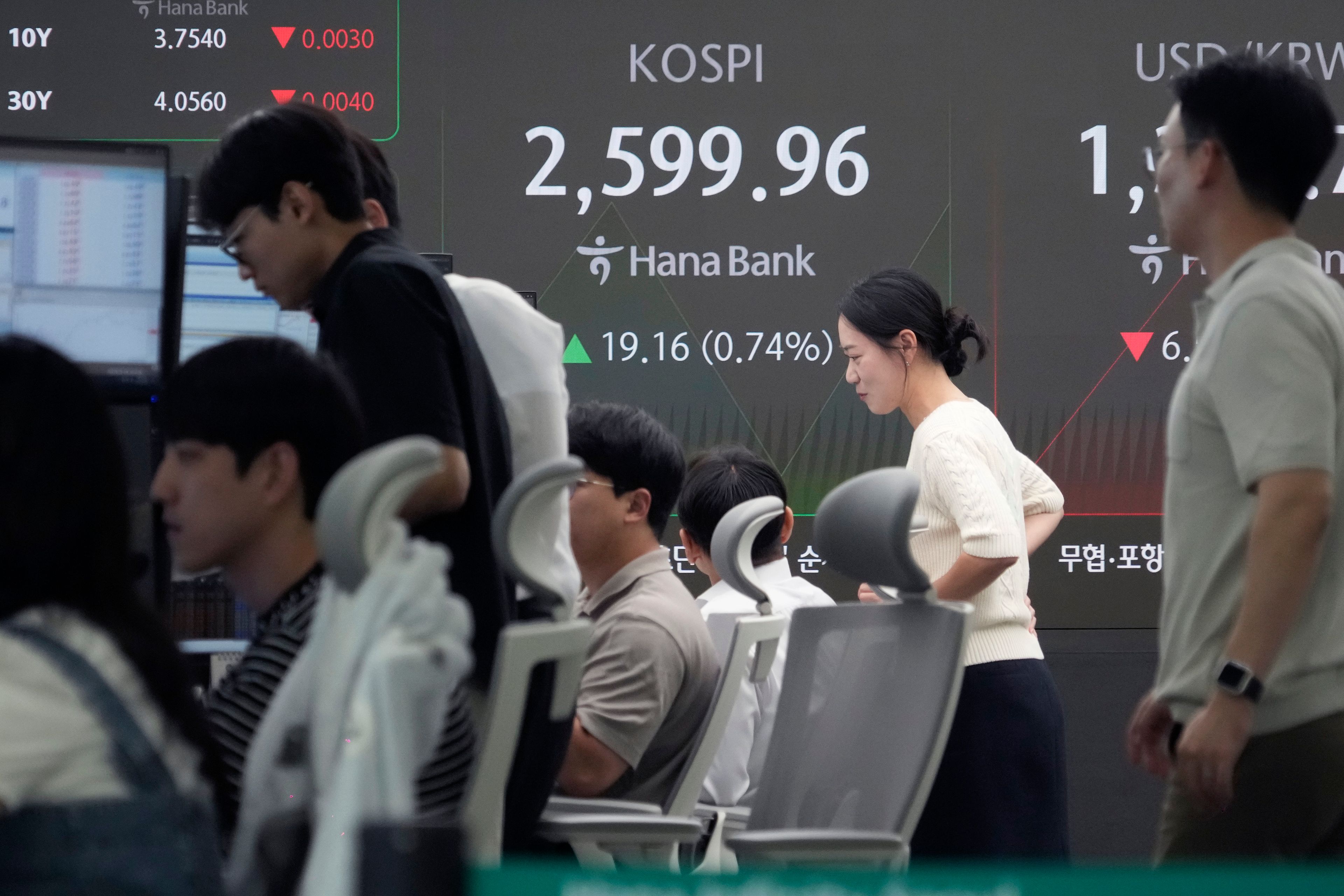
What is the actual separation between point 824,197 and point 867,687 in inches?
86.9

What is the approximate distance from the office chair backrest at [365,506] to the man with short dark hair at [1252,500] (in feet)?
2.89

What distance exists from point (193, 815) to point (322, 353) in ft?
2.45

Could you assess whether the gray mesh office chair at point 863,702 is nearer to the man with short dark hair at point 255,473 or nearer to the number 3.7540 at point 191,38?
the man with short dark hair at point 255,473

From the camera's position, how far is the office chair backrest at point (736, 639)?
2.12 m

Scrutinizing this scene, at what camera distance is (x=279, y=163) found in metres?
1.82

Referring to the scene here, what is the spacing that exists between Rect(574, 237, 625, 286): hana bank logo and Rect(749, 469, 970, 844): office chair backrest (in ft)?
6.52

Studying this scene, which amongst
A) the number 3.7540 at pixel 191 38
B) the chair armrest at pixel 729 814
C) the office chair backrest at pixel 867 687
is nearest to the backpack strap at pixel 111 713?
the office chair backrest at pixel 867 687

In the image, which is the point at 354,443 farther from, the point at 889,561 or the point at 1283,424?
the point at 1283,424

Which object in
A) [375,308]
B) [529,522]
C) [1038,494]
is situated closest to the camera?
[529,522]

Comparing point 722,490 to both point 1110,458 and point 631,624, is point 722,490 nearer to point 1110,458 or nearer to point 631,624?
point 631,624

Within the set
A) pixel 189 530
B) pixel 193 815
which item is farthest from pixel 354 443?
pixel 193 815

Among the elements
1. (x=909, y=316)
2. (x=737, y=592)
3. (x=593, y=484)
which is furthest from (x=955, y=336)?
(x=593, y=484)

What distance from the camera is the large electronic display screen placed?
13.2 ft

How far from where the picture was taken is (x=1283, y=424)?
148 centimetres
